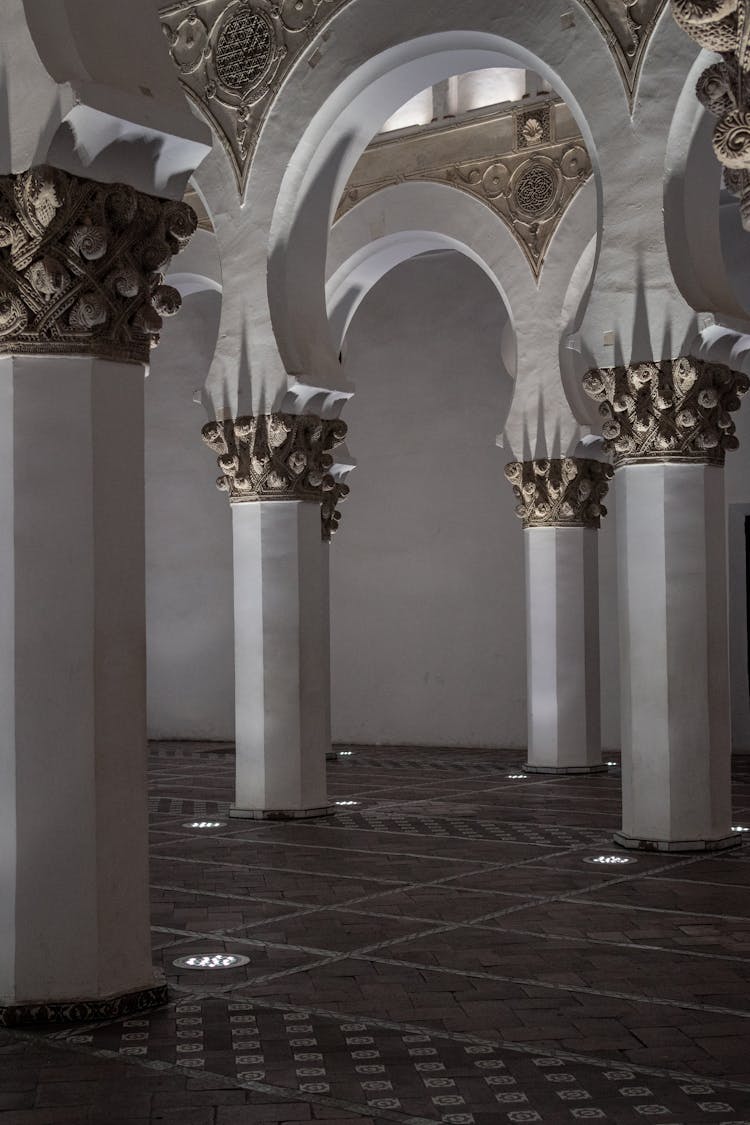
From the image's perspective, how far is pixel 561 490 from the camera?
470 inches

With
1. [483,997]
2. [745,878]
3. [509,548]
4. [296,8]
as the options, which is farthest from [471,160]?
[483,997]

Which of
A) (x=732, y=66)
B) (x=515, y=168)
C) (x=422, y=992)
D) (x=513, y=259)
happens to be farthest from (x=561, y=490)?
(x=732, y=66)

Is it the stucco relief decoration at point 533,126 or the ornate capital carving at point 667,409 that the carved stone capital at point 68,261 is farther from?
the stucco relief decoration at point 533,126

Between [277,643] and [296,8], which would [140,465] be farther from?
[296,8]

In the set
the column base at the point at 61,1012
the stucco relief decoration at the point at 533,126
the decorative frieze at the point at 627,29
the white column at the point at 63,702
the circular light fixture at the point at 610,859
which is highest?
the stucco relief decoration at the point at 533,126

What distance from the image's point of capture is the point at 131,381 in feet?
15.8

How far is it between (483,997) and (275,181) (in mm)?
5791

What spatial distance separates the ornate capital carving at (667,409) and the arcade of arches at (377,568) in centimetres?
2

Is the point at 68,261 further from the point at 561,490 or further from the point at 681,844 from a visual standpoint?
the point at 561,490

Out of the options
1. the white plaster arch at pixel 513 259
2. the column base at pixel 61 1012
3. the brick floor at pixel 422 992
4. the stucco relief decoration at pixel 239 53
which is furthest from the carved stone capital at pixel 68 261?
the white plaster arch at pixel 513 259

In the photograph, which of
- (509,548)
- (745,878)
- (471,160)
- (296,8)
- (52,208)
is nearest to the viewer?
(52,208)

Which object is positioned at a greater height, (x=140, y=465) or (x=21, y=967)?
(x=140, y=465)

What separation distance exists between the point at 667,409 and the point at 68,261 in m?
4.12

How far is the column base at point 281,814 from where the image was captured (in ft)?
30.7
